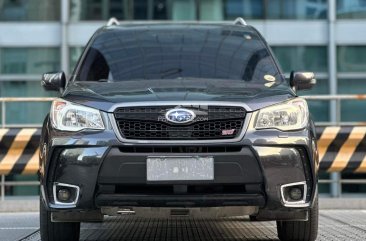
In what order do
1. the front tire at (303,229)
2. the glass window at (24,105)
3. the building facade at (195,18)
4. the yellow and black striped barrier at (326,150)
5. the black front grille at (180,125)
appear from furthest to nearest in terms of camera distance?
the building facade at (195,18) → the glass window at (24,105) → the yellow and black striped barrier at (326,150) → the front tire at (303,229) → the black front grille at (180,125)

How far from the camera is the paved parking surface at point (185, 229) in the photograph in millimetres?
6070

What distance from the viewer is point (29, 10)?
18625 mm

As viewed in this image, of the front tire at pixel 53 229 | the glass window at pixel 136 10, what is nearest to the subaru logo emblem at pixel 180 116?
the front tire at pixel 53 229

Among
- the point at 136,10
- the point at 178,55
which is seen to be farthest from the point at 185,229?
the point at 136,10

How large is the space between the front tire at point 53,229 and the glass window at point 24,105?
11.3 metres

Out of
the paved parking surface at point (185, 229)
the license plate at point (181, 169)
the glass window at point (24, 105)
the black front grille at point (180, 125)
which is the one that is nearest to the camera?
the license plate at point (181, 169)

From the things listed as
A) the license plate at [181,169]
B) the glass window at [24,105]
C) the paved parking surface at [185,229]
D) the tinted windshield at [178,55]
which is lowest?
the glass window at [24,105]

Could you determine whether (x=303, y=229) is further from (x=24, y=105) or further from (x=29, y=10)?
(x=29, y=10)

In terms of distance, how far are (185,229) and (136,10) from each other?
12816mm

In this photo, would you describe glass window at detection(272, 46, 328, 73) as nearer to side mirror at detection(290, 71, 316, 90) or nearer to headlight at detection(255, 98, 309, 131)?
side mirror at detection(290, 71, 316, 90)

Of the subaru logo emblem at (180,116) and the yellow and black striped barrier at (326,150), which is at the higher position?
the subaru logo emblem at (180,116)

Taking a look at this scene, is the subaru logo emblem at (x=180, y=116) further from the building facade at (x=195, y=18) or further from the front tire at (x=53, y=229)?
the building facade at (x=195, y=18)

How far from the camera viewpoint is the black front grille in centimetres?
450

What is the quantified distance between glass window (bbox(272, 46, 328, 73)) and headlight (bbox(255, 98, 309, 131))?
13780 millimetres
